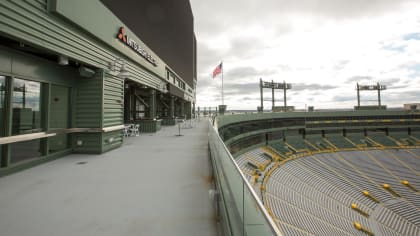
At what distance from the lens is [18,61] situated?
486 centimetres

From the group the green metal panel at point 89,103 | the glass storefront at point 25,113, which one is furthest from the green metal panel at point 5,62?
the green metal panel at point 89,103

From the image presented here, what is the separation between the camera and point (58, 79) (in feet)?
20.5

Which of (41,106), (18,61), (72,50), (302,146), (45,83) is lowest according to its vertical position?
(302,146)

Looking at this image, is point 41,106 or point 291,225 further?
point 291,225

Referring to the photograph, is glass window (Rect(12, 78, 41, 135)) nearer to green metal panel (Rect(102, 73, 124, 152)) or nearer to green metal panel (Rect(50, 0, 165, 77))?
green metal panel (Rect(102, 73, 124, 152))

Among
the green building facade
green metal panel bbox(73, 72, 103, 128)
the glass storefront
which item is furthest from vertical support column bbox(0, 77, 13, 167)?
green metal panel bbox(73, 72, 103, 128)

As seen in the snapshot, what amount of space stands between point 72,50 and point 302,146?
4199 cm

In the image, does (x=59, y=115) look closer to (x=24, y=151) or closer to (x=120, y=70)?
(x=24, y=151)

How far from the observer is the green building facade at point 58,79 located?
4523 millimetres

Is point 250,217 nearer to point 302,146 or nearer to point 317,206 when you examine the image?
point 317,206

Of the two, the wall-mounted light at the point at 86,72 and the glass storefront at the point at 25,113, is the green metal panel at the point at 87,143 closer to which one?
the glass storefront at the point at 25,113

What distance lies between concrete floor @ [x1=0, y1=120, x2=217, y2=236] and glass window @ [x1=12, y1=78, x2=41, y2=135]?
1344 millimetres

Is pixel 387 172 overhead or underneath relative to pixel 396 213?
overhead

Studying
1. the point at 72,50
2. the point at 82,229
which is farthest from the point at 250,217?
the point at 72,50
